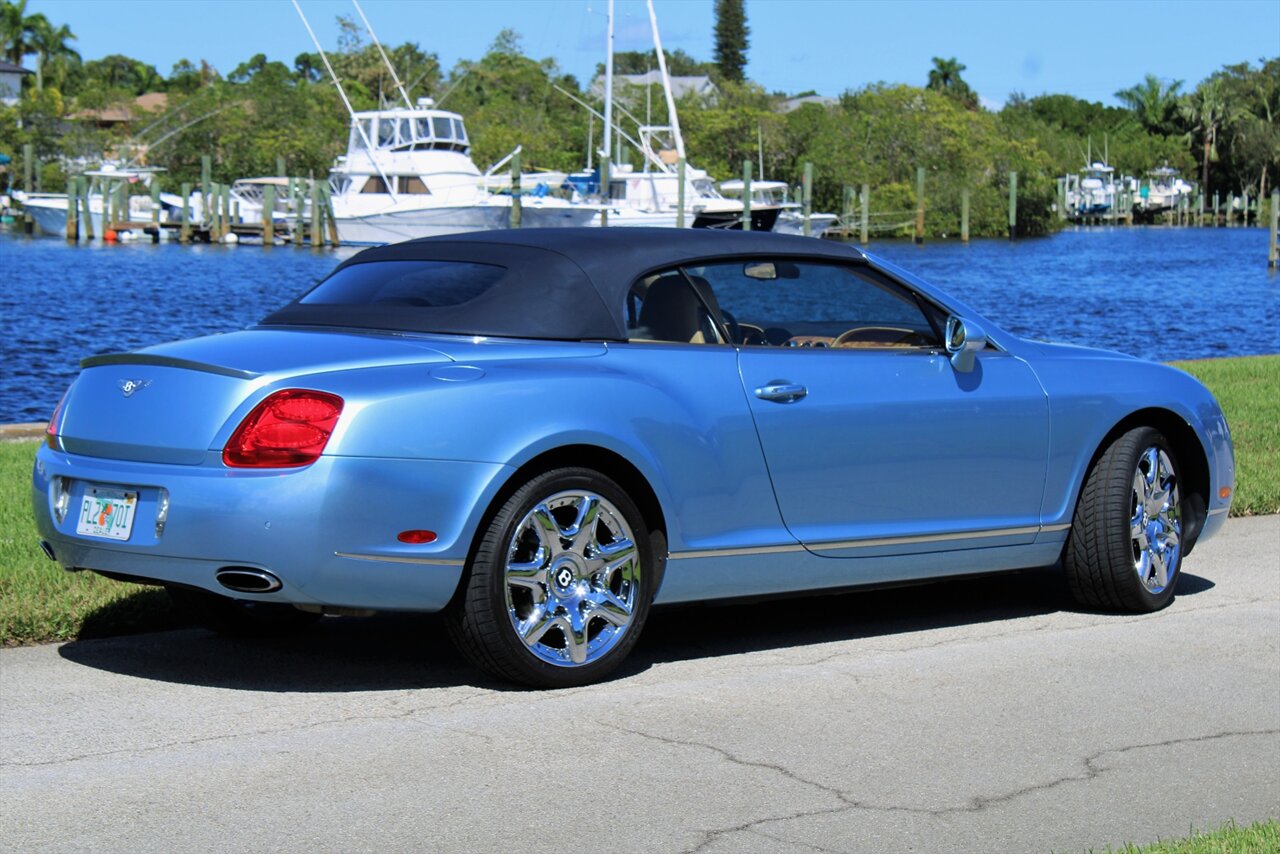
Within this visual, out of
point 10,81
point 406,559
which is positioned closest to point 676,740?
point 406,559

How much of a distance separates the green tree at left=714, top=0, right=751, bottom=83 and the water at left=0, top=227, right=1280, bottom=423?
98.1 m

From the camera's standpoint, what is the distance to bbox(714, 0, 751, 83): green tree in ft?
586

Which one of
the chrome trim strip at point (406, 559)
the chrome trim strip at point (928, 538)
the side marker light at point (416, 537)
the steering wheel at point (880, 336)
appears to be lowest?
the chrome trim strip at point (928, 538)

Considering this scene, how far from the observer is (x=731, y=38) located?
588 feet

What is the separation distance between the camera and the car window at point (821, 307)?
6738mm

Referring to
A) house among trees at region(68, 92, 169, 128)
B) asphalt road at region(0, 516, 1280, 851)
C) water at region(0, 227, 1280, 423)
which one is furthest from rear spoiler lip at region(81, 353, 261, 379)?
house among trees at region(68, 92, 169, 128)

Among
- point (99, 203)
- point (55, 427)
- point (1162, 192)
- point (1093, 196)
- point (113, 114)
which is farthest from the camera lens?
point (1162, 192)

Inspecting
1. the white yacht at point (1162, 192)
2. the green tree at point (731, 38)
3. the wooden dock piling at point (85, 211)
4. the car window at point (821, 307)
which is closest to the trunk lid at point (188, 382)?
the car window at point (821, 307)

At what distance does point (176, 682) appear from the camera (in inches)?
240

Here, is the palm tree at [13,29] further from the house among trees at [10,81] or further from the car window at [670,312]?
the car window at [670,312]

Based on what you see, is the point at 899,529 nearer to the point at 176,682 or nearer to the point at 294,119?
the point at 176,682

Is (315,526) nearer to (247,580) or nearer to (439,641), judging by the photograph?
(247,580)

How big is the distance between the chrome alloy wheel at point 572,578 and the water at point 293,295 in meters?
15.9

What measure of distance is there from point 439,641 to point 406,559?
128cm
